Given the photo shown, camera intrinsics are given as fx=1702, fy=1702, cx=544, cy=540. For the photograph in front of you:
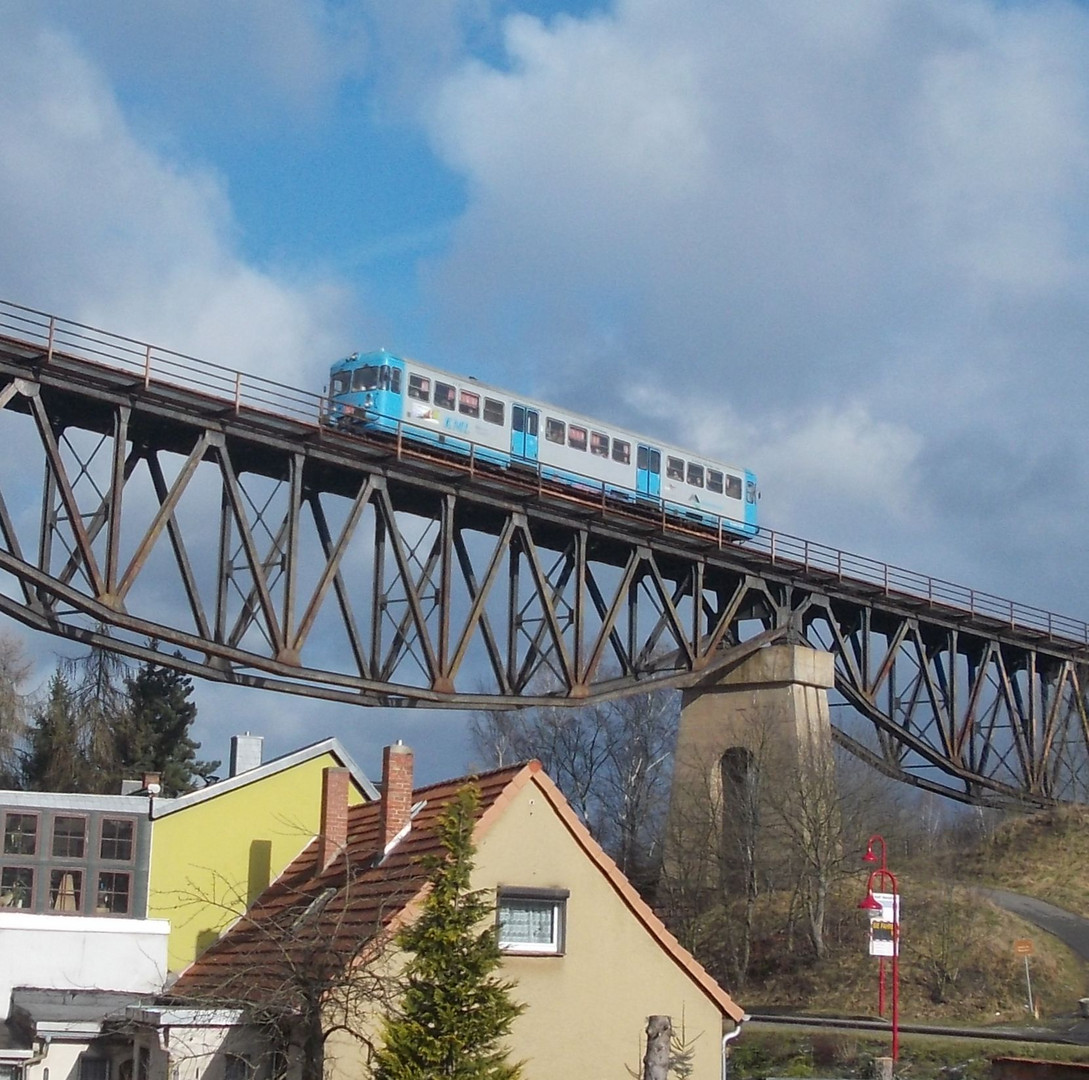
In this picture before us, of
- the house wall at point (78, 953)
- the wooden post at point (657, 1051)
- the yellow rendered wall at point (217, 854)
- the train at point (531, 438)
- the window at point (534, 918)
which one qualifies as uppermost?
the train at point (531, 438)

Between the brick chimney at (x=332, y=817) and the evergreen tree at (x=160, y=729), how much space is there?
34.1 m

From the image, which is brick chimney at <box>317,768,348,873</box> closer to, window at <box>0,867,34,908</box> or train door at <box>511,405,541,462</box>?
window at <box>0,867,34,908</box>

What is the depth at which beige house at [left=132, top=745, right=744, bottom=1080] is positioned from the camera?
20469mm

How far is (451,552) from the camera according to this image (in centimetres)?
3591

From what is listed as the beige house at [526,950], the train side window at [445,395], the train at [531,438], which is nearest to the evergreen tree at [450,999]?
the beige house at [526,950]

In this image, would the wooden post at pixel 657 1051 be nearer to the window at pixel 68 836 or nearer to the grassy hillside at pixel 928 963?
the window at pixel 68 836

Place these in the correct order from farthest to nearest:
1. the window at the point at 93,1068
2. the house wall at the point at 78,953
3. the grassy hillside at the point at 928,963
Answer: the grassy hillside at the point at 928,963
the house wall at the point at 78,953
the window at the point at 93,1068

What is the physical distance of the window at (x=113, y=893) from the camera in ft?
91.8

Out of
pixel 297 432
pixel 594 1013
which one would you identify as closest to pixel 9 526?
pixel 297 432

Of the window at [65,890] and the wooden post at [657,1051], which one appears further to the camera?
the window at [65,890]

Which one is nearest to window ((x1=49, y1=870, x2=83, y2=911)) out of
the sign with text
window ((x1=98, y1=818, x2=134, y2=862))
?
window ((x1=98, y1=818, x2=134, y2=862))

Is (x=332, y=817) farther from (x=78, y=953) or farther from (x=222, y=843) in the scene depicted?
(x=78, y=953)

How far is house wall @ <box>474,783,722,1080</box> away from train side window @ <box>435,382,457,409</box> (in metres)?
24.6

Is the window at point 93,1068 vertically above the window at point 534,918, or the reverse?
the window at point 534,918
